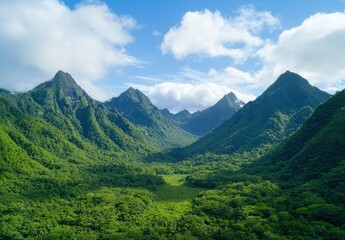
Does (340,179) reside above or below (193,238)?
above

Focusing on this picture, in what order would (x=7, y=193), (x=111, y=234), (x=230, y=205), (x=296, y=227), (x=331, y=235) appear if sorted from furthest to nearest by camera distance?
1. (x=7, y=193)
2. (x=230, y=205)
3. (x=111, y=234)
4. (x=296, y=227)
5. (x=331, y=235)

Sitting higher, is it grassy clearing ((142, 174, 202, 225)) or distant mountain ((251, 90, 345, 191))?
distant mountain ((251, 90, 345, 191))

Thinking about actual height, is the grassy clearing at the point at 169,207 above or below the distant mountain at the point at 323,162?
below

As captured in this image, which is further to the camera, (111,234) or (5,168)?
(5,168)

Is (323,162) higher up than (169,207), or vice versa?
(323,162)

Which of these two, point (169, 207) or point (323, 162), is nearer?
point (323, 162)

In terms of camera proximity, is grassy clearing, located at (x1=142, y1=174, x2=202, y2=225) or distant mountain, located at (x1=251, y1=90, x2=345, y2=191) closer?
distant mountain, located at (x1=251, y1=90, x2=345, y2=191)

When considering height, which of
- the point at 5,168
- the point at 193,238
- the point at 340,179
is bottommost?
the point at 193,238

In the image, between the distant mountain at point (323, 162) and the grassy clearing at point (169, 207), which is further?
the grassy clearing at point (169, 207)

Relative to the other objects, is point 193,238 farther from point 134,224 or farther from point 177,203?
point 177,203

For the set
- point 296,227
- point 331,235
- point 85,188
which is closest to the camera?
point 331,235

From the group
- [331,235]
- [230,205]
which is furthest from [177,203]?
[331,235]
